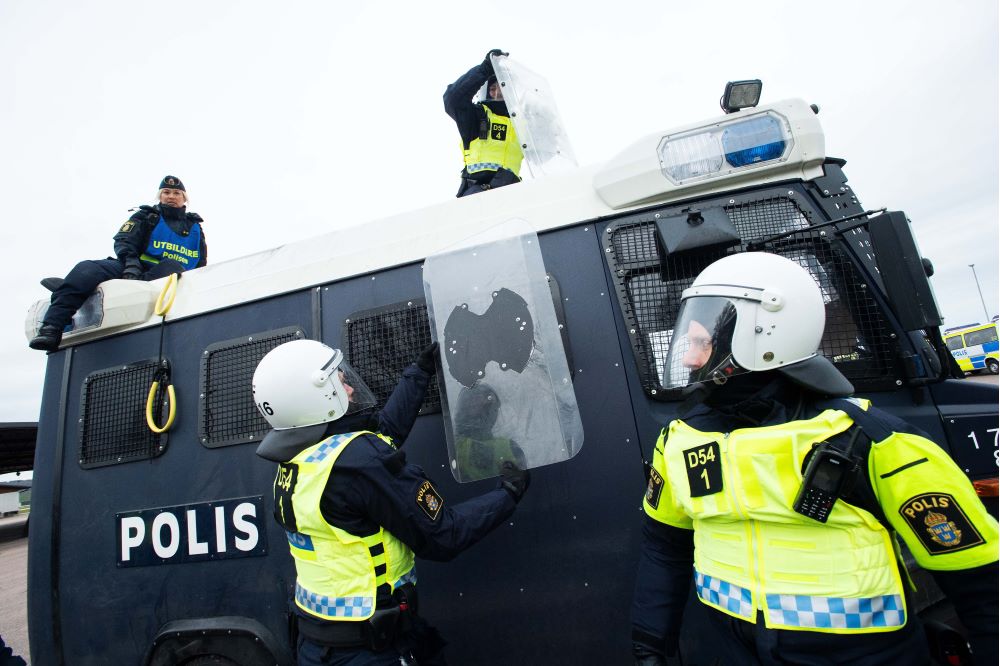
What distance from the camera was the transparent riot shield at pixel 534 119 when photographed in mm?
3094

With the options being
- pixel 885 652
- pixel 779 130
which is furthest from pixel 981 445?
pixel 779 130

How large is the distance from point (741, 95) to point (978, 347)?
2379 cm

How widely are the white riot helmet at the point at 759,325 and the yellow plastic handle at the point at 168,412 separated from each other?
239 centimetres

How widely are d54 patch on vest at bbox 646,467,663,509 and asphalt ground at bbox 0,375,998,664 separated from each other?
4.08ft

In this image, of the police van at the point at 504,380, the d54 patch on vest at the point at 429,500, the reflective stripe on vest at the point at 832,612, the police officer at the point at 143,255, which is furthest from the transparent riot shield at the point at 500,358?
the police officer at the point at 143,255

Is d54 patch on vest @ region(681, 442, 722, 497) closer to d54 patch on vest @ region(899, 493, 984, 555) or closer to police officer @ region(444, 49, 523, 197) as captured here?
d54 patch on vest @ region(899, 493, 984, 555)

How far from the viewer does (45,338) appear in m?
2.96

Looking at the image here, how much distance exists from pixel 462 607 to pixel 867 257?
2.02 m

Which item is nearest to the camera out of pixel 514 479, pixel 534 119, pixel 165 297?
pixel 514 479

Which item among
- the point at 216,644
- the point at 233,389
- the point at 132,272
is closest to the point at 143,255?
the point at 132,272

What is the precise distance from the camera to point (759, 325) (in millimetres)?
1570

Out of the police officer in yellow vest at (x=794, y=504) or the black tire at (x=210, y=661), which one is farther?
the black tire at (x=210, y=661)

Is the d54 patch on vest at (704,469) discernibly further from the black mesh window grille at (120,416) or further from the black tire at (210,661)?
the black mesh window grille at (120,416)

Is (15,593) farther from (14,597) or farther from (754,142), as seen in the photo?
(754,142)
